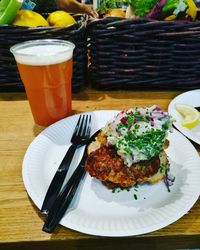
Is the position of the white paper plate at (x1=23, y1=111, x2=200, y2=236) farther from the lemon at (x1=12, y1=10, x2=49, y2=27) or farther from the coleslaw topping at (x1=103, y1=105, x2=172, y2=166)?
the lemon at (x1=12, y1=10, x2=49, y2=27)

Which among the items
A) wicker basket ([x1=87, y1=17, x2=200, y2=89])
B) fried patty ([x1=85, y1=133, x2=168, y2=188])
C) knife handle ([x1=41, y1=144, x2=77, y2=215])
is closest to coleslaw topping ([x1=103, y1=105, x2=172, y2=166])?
fried patty ([x1=85, y1=133, x2=168, y2=188])

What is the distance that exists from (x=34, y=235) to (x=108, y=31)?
2.37 ft

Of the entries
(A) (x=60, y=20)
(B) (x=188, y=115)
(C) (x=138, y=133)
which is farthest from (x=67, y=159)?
(A) (x=60, y=20)

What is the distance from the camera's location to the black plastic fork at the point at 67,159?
57cm

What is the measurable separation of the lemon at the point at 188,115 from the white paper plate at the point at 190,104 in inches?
0.6

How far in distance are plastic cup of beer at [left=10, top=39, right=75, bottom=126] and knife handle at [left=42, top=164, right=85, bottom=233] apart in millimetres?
300

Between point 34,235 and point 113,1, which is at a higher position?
point 113,1

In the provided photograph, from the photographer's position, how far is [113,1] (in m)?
1.17

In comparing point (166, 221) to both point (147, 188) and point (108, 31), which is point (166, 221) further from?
point (108, 31)

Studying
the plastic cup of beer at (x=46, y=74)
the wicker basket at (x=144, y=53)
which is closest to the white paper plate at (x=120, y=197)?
the plastic cup of beer at (x=46, y=74)

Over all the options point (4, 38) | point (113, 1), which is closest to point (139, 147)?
point (4, 38)

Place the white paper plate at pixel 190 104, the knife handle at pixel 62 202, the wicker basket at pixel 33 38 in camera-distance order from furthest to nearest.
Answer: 1. the wicker basket at pixel 33 38
2. the white paper plate at pixel 190 104
3. the knife handle at pixel 62 202

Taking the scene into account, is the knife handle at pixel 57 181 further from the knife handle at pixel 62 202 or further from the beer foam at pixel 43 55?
the beer foam at pixel 43 55

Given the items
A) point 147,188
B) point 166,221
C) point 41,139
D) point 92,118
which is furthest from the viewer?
point 92,118
